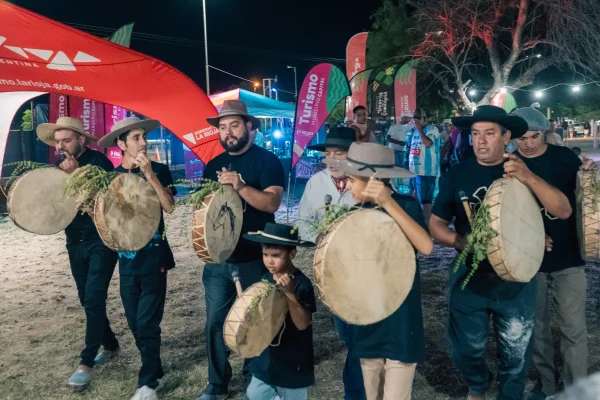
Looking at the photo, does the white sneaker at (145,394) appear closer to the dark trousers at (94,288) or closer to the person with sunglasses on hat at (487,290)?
the dark trousers at (94,288)

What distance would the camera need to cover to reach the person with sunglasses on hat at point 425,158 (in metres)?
9.86

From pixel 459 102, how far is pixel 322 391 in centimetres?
2988

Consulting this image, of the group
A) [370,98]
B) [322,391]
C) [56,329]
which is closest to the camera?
→ [322,391]

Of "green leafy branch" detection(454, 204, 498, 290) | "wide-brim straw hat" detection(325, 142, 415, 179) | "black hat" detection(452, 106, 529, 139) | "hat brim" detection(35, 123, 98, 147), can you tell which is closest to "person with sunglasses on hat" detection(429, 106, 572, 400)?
"black hat" detection(452, 106, 529, 139)

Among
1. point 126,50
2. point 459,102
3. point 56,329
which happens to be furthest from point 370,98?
point 459,102

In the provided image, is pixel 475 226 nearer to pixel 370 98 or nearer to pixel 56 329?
pixel 56 329

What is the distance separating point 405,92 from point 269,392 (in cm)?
Answer: 1345

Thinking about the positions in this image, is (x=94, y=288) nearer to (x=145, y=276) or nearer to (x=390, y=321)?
(x=145, y=276)

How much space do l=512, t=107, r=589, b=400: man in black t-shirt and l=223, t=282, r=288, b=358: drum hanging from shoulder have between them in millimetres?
1904

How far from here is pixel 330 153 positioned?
422 centimetres

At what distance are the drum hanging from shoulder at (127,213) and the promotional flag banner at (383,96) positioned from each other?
1263cm

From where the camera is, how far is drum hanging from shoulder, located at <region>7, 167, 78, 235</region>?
4152mm

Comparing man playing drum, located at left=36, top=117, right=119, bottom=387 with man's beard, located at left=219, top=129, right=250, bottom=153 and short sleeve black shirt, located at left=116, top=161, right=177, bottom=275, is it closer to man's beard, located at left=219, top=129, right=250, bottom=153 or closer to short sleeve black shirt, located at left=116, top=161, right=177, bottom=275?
short sleeve black shirt, located at left=116, top=161, right=177, bottom=275

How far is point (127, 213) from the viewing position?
3.85 meters
